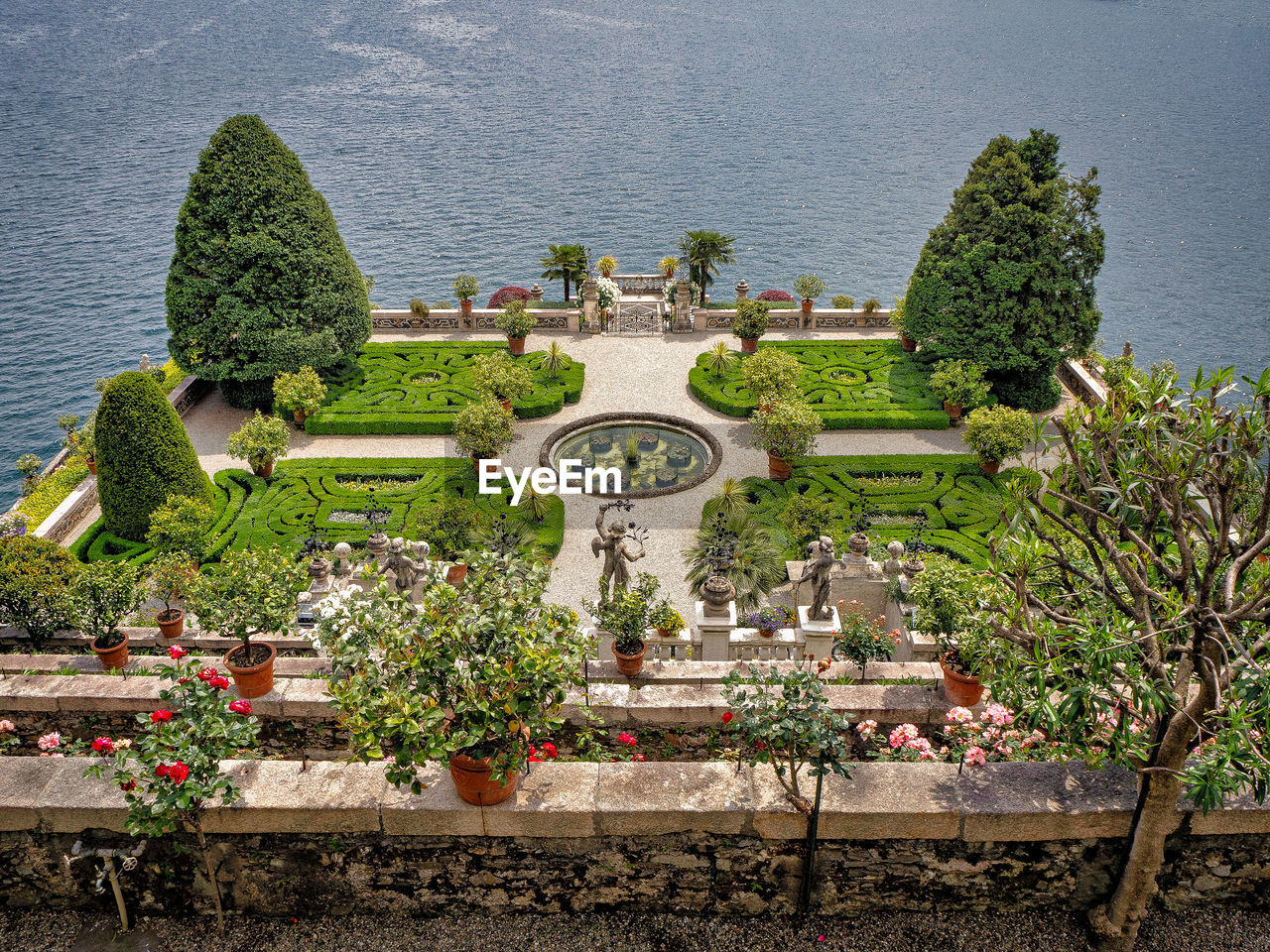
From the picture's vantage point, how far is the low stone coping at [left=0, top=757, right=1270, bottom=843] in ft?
32.1

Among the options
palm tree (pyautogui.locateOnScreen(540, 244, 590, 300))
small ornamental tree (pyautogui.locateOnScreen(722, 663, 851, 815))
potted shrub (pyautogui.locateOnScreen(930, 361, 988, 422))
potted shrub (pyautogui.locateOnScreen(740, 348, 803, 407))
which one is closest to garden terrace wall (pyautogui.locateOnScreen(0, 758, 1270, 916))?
small ornamental tree (pyautogui.locateOnScreen(722, 663, 851, 815))

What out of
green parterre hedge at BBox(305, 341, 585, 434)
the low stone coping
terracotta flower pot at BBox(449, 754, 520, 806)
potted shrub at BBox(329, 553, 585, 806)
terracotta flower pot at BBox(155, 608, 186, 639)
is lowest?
green parterre hedge at BBox(305, 341, 585, 434)

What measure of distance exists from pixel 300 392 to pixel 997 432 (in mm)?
20939

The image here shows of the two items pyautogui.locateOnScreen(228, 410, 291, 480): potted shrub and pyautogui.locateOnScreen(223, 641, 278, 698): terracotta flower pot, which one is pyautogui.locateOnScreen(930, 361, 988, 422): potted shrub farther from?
pyautogui.locateOnScreen(223, 641, 278, 698): terracotta flower pot

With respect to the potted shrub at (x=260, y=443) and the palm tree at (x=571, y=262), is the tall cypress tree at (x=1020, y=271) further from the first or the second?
the potted shrub at (x=260, y=443)

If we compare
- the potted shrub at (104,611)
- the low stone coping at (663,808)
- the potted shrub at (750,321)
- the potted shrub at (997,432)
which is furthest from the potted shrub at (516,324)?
the low stone coping at (663,808)

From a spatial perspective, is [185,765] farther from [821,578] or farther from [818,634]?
[818,634]

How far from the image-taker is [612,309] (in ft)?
127

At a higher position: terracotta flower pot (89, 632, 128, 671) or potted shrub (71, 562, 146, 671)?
potted shrub (71, 562, 146, 671)

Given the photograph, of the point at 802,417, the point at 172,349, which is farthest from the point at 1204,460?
the point at 172,349

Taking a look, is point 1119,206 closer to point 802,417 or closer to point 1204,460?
point 802,417

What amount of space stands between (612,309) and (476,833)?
30633mm

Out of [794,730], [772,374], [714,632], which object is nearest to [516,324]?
[772,374]

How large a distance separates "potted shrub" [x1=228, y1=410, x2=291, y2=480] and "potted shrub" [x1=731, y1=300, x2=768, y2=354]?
16532 mm
